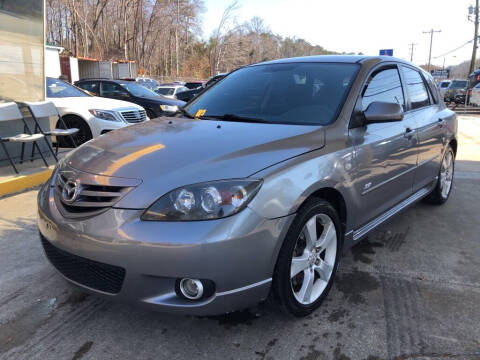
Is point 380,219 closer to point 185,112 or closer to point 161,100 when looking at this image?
point 185,112

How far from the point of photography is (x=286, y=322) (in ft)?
8.19

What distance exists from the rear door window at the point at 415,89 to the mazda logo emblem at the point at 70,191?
3.09m

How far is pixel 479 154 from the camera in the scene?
8594 mm

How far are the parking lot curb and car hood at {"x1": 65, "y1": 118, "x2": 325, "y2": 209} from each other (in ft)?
10.5

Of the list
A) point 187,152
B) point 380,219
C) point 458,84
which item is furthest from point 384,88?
point 458,84

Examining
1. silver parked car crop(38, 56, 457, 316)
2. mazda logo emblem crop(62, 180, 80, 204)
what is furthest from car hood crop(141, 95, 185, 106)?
mazda logo emblem crop(62, 180, 80, 204)

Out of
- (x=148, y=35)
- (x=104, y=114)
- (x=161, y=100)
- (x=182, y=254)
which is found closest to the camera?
(x=182, y=254)

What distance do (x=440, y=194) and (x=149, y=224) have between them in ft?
13.1

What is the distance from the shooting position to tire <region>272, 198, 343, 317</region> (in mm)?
2254

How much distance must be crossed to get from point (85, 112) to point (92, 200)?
21.2 feet

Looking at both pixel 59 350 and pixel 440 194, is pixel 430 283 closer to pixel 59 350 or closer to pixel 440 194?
pixel 440 194

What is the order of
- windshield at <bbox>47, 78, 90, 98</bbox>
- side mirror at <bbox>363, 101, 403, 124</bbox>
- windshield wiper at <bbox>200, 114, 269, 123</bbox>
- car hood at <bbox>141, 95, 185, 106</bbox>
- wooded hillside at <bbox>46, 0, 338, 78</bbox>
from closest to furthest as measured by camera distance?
side mirror at <bbox>363, 101, 403, 124</bbox> → windshield wiper at <bbox>200, 114, 269, 123</bbox> → windshield at <bbox>47, 78, 90, 98</bbox> → car hood at <bbox>141, 95, 185, 106</bbox> → wooded hillside at <bbox>46, 0, 338, 78</bbox>

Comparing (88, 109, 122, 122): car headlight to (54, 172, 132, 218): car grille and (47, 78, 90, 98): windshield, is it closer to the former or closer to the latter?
(47, 78, 90, 98): windshield

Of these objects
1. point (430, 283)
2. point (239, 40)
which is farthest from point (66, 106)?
point (239, 40)
